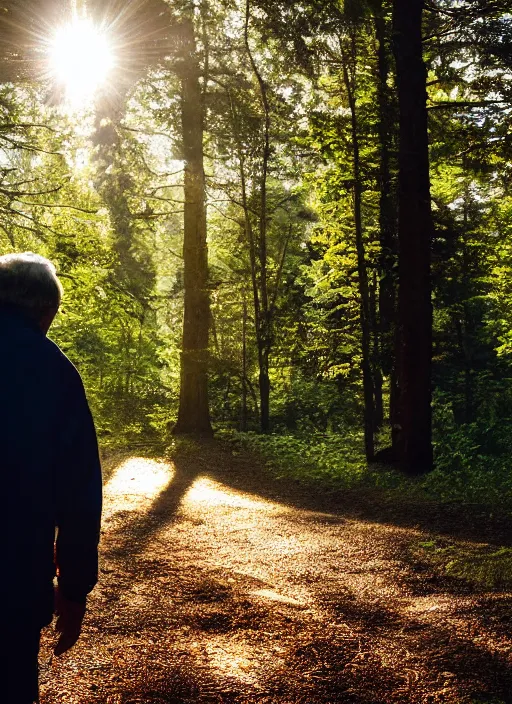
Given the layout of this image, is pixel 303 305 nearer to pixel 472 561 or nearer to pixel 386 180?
pixel 386 180

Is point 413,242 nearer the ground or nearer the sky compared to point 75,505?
→ nearer the sky

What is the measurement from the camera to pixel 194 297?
15906 mm

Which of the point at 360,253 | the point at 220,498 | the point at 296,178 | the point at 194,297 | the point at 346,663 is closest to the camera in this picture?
the point at 346,663

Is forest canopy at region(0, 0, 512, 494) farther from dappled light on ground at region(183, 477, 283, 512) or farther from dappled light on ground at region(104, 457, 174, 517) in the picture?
dappled light on ground at region(183, 477, 283, 512)

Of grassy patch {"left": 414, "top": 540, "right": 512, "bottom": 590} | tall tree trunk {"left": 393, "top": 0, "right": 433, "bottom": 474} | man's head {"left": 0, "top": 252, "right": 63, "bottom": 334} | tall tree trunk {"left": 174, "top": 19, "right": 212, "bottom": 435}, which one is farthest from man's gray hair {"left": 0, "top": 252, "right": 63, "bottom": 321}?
tall tree trunk {"left": 174, "top": 19, "right": 212, "bottom": 435}

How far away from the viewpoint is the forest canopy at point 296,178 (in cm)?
1075

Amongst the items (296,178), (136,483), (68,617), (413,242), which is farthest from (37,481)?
(296,178)

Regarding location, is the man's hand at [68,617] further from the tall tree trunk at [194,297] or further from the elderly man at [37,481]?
the tall tree trunk at [194,297]

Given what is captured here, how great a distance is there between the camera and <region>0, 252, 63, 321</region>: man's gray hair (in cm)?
213

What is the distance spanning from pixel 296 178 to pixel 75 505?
17.1 meters

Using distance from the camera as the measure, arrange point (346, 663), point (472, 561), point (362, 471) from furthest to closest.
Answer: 1. point (362, 471)
2. point (472, 561)
3. point (346, 663)

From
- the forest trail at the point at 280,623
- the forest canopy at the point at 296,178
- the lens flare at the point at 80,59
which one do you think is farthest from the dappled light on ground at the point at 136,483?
the lens flare at the point at 80,59

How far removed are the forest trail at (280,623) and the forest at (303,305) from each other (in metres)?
0.02

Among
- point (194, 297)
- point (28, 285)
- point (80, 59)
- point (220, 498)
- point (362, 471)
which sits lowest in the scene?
point (220, 498)
